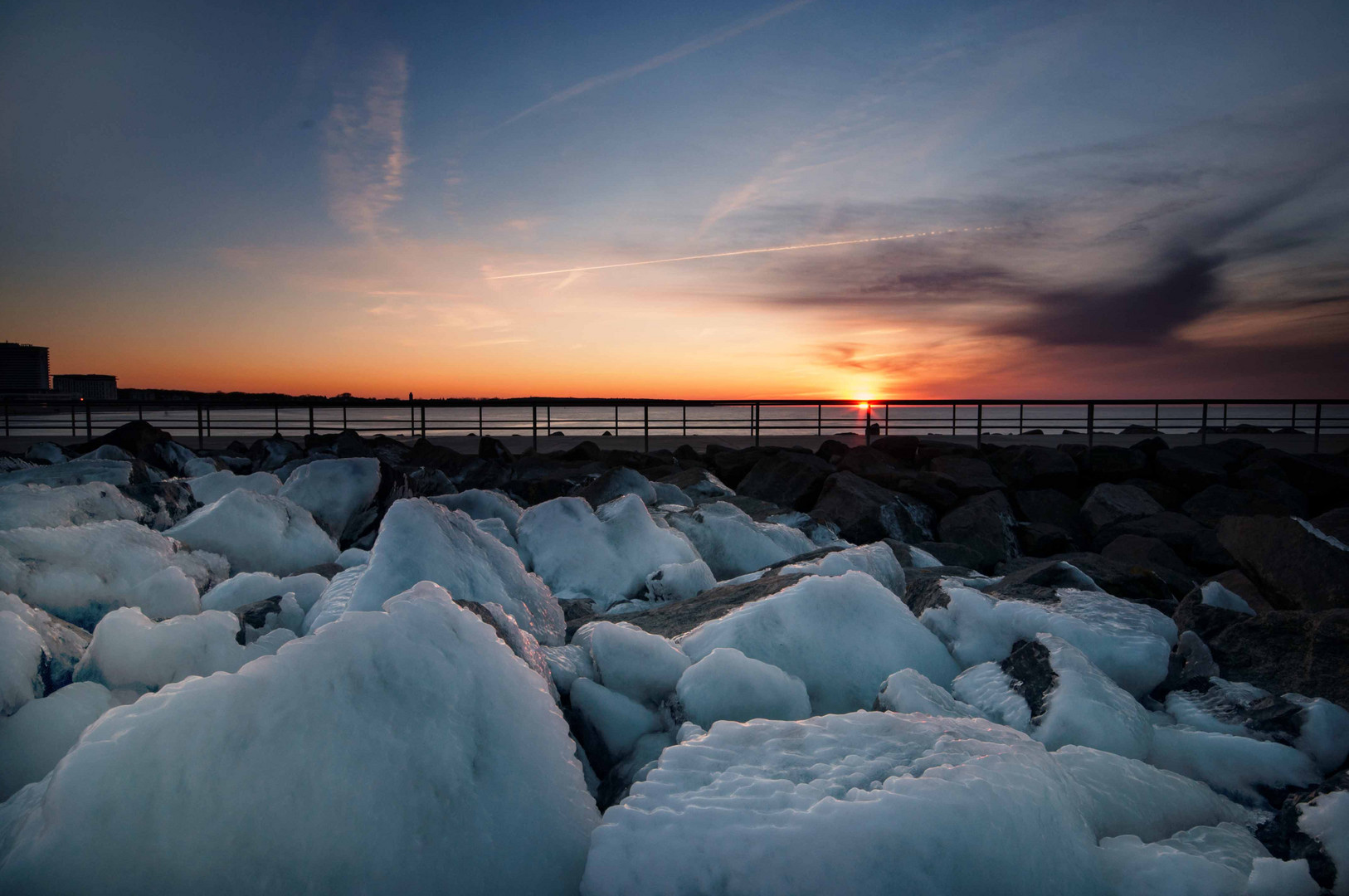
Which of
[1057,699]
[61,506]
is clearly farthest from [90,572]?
[1057,699]

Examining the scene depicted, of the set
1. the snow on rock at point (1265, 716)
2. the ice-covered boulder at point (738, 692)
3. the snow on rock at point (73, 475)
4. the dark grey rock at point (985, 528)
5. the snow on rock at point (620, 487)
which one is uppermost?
the snow on rock at point (73, 475)

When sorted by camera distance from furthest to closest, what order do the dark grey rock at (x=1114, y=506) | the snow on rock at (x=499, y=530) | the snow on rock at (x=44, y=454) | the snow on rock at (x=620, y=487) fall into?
the snow on rock at (x=44, y=454)
the dark grey rock at (x=1114, y=506)
the snow on rock at (x=620, y=487)
the snow on rock at (x=499, y=530)

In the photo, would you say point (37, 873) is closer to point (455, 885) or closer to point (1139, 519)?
point (455, 885)

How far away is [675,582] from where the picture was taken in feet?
10.7

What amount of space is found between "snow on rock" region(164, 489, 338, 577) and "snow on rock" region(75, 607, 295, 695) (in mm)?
1404

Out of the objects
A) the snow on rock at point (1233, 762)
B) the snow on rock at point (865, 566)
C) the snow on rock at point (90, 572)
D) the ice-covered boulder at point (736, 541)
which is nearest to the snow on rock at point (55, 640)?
the snow on rock at point (90, 572)

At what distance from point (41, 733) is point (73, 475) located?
13.0 feet

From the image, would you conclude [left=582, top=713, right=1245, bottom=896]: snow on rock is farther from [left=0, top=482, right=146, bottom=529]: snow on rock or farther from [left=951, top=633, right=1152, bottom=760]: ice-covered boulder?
[left=0, top=482, right=146, bottom=529]: snow on rock

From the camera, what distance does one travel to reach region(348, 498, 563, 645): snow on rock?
2209 millimetres

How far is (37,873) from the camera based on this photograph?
1.05 meters

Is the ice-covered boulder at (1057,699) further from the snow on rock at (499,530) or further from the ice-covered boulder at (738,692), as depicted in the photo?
the snow on rock at (499,530)

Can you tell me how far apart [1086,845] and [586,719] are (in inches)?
41.7

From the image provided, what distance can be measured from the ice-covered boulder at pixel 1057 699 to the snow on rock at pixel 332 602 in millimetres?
1853

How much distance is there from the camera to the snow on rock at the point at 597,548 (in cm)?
333
